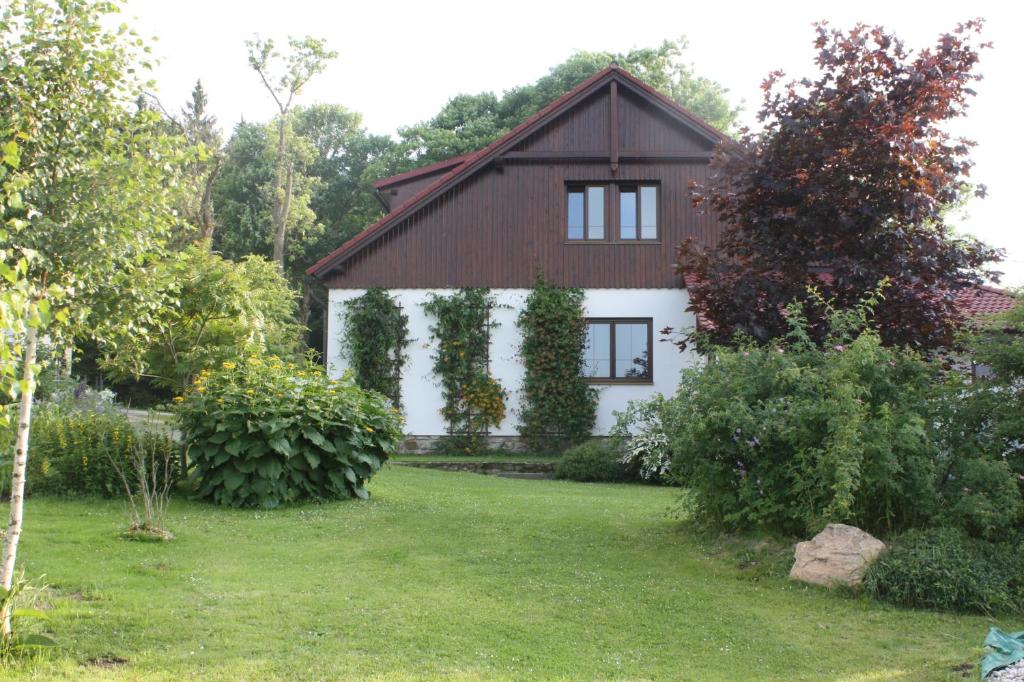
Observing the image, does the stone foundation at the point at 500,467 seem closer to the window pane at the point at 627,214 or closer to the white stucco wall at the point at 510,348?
the white stucco wall at the point at 510,348

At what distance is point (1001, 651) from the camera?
517 centimetres

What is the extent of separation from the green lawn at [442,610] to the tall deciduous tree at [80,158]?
1.55 meters

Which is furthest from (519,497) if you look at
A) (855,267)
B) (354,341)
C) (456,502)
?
(354,341)

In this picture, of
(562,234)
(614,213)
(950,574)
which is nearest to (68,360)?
(562,234)

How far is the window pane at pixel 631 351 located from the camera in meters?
20.5

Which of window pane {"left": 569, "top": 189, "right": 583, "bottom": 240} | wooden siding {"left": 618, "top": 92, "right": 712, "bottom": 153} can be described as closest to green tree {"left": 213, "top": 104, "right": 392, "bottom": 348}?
window pane {"left": 569, "top": 189, "right": 583, "bottom": 240}

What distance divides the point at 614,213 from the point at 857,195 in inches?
424

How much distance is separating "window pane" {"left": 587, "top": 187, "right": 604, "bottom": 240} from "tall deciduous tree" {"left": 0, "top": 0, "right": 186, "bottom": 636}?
14444 millimetres

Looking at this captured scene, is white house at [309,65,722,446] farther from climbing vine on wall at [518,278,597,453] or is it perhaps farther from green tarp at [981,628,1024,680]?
green tarp at [981,628,1024,680]

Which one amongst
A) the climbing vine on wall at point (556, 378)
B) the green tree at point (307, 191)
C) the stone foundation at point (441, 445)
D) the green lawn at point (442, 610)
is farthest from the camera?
the green tree at point (307, 191)

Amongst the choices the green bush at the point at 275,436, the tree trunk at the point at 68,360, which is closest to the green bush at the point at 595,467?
the green bush at the point at 275,436

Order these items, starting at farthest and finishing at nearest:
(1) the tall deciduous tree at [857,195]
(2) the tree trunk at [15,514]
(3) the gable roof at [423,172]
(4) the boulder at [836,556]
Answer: (3) the gable roof at [423,172], (1) the tall deciduous tree at [857,195], (4) the boulder at [836,556], (2) the tree trunk at [15,514]

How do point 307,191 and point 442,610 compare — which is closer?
point 442,610

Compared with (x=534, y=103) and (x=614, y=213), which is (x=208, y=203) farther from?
(x=614, y=213)
